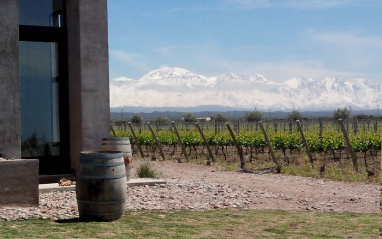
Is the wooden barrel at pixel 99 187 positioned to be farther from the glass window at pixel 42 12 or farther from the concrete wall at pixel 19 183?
the glass window at pixel 42 12

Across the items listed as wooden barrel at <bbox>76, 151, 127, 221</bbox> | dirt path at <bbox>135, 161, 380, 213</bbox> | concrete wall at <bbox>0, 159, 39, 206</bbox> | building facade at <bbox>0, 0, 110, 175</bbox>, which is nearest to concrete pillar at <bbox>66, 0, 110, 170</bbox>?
building facade at <bbox>0, 0, 110, 175</bbox>

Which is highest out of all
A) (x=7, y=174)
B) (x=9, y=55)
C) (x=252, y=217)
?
(x=9, y=55)

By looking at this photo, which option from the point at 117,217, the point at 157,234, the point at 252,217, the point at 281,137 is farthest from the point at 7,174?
the point at 281,137

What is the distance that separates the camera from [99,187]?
18.9 feet

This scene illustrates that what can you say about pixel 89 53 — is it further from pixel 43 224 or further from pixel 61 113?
pixel 43 224

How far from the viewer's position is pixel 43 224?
571 cm

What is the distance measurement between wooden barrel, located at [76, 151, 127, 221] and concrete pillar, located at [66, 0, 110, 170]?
111 inches

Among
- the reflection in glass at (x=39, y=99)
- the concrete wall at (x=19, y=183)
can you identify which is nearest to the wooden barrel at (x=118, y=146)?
the reflection in glass at (x=39, y=99)

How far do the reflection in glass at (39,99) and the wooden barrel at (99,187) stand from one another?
324cm

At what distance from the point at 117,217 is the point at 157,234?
0.89m

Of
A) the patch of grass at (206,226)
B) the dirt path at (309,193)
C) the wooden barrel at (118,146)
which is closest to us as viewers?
the patch of grass at (206,226)

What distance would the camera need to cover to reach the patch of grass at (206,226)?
17.2 ft

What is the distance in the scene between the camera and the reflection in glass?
8.73m

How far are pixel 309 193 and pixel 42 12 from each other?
5710mm
